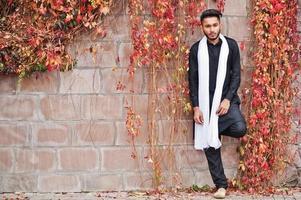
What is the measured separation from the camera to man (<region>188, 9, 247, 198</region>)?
187 inches

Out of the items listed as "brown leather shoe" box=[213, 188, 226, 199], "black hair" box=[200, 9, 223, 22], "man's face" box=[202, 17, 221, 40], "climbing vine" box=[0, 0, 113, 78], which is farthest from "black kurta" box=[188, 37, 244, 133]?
"climbing vine" box=[0, 0, 113, 78]

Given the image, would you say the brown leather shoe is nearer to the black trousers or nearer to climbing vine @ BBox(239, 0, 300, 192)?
the black trousers

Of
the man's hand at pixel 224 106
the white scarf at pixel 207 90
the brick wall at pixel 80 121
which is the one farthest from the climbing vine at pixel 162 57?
the man's hand at pixel 224 106

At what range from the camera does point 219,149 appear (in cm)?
496

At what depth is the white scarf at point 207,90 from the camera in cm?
473

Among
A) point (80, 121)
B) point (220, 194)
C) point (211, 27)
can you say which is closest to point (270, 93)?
point (211, 27)

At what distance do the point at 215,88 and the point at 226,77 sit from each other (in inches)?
5.9

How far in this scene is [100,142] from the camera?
4969 mm

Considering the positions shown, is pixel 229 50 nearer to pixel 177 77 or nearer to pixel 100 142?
pixel 177 77

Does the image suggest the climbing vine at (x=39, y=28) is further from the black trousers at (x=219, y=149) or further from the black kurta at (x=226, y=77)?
the black trousers at (x=219, y=149)

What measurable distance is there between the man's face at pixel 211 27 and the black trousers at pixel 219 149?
69cm

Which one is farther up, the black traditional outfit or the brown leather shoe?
the black traditional outfit

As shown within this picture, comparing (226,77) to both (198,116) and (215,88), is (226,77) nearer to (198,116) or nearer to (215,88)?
(215,88)

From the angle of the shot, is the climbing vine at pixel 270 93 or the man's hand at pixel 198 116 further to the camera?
the climbing vine at pixel 270 93
